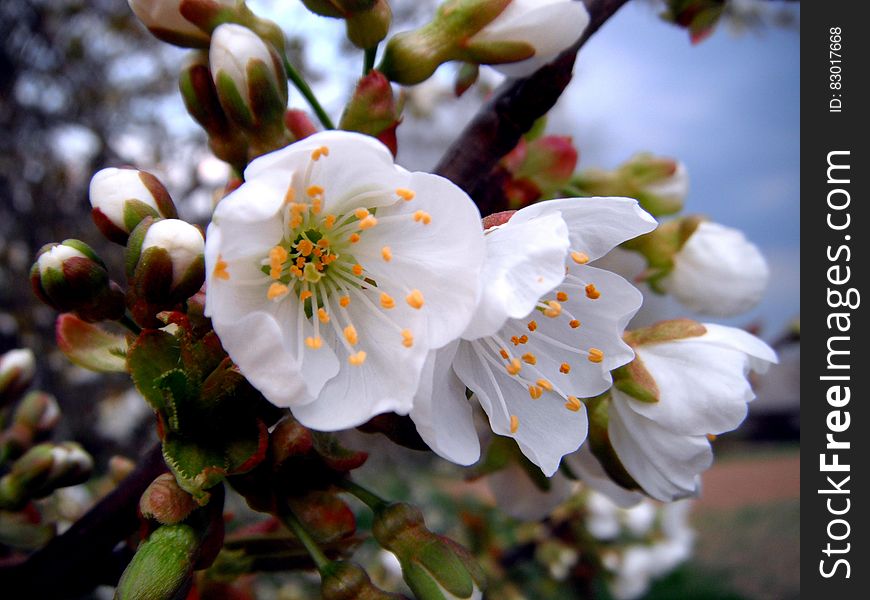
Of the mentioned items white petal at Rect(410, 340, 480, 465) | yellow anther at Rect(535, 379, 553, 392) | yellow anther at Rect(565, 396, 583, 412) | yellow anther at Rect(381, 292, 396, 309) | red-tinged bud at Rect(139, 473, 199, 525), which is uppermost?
yellow anther at Rect(381, 292, 396, 309)

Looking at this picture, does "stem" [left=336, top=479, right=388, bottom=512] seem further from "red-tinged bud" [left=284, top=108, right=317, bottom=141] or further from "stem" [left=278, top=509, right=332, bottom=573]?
"red-tinged bud" [left=284, top=108, right=317, bottom=141]

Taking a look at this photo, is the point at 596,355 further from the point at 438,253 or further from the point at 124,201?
the point at 124,201

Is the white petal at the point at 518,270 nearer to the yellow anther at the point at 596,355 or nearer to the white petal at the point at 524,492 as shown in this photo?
the yellow anther at the point at 596,355

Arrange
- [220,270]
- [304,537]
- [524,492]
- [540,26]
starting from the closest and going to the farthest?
[220,270]
[304,537]
[540,26]
[524,492]

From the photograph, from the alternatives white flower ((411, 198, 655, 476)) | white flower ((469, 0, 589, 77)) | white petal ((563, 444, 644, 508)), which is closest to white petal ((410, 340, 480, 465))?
white flower ((411, 198, 655, 476))

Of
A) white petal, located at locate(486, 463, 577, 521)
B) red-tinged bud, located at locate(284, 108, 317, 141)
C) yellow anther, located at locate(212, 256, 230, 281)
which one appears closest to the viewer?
Answer: yellow anther, located at locate(212, 256, 230, 281)

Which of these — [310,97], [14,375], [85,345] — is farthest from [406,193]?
[14,375]

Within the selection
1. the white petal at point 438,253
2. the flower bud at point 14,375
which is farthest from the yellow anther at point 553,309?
the flower bud at point 14,375

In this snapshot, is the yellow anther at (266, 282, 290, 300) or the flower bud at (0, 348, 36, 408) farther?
the flower bud at (0, 348, 36, 408)
